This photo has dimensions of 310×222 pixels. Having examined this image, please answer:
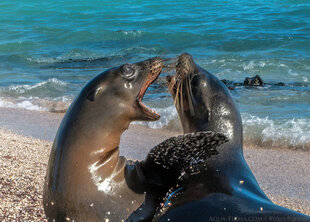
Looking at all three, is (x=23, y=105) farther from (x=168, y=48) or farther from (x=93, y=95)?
(x=168, y=48)

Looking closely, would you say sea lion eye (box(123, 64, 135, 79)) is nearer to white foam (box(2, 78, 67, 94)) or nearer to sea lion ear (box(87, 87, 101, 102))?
sea lion ear (box(87, 87, 101, 102))

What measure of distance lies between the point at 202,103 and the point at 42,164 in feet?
9.53

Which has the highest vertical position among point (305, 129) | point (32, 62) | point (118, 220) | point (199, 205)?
point (199, 205)

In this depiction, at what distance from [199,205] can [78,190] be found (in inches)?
39.1

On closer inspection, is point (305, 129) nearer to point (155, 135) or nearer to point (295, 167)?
point (295, 167)

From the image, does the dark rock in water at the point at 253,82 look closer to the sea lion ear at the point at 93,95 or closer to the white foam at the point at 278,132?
the white foam at the point at 278,132

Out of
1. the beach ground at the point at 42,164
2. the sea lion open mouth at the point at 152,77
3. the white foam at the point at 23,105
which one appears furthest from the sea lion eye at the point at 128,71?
the white foam at the point at 23,105

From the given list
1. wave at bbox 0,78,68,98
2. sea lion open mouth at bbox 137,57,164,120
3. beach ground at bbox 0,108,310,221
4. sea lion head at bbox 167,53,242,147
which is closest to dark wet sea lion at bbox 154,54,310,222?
sea lion head at bbox 167,53,242,147

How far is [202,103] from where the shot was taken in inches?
202

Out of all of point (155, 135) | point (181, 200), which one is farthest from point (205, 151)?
point (155, 135)

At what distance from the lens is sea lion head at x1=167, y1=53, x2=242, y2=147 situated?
5020 mm

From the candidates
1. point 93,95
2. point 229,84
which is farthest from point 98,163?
point 229,84

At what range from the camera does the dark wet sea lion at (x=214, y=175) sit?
3641mm

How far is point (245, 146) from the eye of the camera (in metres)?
9.07
